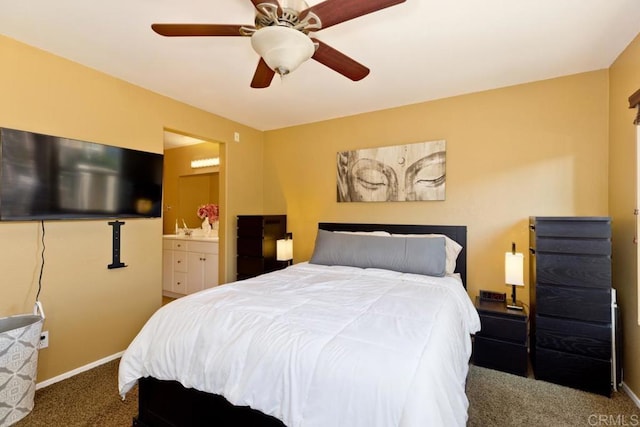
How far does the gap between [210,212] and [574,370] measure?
459cm

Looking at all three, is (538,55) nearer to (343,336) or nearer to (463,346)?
(463,346)

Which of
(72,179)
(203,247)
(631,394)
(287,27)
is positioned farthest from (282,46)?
(203,247)

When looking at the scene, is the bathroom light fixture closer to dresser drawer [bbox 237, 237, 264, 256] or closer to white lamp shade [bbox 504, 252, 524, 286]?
dresser drawer [bbox 237, 237, 264, 256]

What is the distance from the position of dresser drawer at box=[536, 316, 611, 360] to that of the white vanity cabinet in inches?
137

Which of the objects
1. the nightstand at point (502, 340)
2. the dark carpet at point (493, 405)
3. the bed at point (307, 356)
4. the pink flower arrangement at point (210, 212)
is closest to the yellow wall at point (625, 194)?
the dark carpet at point (493, 405)

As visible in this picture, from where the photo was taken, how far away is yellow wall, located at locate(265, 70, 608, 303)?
2.50 metres

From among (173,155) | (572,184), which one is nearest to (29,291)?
(173,155)

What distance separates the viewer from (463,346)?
1.66 meters

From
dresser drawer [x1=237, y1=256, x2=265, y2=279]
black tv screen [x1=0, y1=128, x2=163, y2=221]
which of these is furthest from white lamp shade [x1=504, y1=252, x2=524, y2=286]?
black tv screen [x1=0, y1=128, x2=163, y2=221]

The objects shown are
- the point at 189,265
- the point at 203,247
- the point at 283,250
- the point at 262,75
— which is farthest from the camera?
the point at 189,265

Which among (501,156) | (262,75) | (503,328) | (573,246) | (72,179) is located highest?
(262,75)

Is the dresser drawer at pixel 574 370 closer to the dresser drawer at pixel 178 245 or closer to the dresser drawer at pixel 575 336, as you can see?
the dresser drawer at pixel 575 336

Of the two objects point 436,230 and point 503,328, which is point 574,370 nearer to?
point 503,328

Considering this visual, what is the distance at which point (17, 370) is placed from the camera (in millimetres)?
1808
